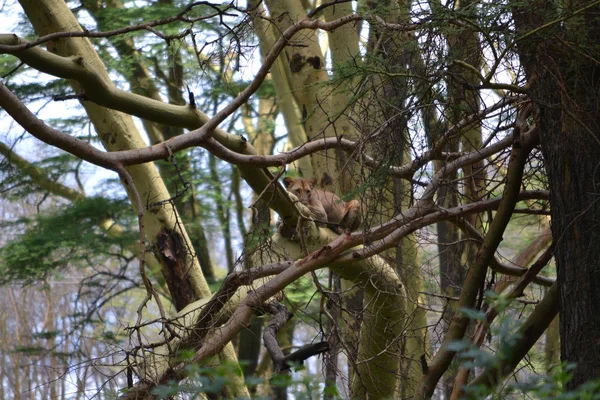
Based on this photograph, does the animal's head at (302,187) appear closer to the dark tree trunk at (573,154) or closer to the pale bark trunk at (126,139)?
the pale bark trunk at (126,139)

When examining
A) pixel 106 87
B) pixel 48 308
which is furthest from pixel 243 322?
pixel 48 308

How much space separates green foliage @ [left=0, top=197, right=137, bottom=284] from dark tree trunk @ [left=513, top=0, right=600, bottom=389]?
9.22m

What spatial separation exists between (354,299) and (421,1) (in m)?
5.59

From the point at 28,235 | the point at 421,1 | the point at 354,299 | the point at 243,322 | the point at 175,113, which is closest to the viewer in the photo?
the point at 421,1

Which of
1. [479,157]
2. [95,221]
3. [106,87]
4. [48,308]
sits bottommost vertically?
[479,157]

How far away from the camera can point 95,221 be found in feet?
41.5

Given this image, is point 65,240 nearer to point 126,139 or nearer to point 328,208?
point 126,139

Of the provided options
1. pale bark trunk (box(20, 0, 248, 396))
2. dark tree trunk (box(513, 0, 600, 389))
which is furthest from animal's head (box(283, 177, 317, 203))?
dark tree trunk (box(513, 0, 600, 389))

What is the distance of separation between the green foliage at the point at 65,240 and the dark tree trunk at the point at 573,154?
9.22 m

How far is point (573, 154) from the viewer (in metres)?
4.20

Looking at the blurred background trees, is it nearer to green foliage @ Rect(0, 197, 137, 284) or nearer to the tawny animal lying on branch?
the tawny animal lying on branch

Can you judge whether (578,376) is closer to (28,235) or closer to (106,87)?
(106,87)

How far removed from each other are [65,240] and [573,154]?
31.1ft

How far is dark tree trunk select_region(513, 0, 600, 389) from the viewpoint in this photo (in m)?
3.86
